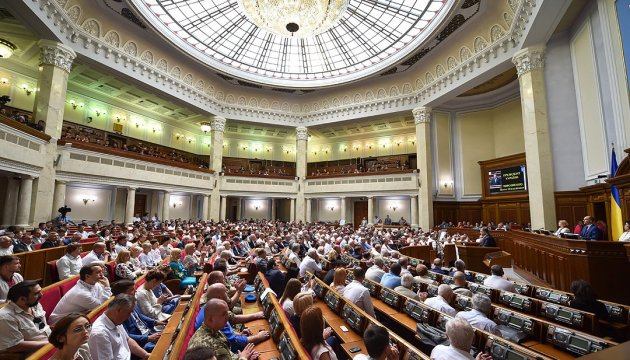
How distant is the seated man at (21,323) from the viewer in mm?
2359

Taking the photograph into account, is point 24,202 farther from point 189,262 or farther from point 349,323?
point 349,323

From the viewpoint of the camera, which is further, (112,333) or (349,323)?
(349,323)

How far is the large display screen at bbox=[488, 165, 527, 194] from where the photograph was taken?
13.5m

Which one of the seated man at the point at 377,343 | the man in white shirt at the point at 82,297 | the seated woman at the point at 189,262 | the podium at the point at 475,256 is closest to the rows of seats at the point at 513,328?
the seated man at the point at 377,343

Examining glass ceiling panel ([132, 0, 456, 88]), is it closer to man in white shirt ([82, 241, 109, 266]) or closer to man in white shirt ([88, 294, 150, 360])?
man in white shirt ([82, 241, 109, 266])

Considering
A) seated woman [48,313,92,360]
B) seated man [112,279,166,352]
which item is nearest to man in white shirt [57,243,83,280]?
seated man [112,279,166,352]

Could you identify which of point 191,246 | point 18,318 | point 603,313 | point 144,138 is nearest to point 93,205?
point 144,138

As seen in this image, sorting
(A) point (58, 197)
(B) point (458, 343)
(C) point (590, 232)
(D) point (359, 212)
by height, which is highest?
(A) point (58, 197)

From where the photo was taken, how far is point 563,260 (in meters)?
5.89

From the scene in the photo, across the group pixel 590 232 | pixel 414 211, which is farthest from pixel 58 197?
pixel 414 211

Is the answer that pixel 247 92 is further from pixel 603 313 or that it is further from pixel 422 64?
pixel 603 313

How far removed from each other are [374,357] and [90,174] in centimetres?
1407

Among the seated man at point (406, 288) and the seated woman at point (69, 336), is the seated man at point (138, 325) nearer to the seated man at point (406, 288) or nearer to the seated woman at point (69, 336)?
the seated woman at point (69, 336)

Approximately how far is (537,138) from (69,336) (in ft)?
39.9
